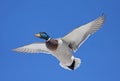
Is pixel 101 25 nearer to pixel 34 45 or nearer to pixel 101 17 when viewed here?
pixel 101 17

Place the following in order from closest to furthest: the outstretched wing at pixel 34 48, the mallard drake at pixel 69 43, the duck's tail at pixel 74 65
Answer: the mallard drake at pixel 69 43
the duck's tail at pixel 74 65
the outstretched wing at pixel 34 48

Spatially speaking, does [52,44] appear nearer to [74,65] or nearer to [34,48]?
[74,65]

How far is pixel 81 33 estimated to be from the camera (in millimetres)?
8711

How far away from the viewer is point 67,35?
342 inches

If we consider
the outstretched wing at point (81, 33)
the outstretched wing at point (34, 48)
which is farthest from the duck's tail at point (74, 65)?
the outstretched wing at point (34, 48)

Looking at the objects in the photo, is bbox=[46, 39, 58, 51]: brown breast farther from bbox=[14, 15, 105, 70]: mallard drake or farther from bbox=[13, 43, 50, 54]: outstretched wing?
bbox=[13, 43, 50, 54]: outstretched wing

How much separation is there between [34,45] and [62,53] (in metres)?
0.64

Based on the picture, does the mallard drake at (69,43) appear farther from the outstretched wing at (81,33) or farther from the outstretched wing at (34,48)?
the outstretched wing at (34,48)

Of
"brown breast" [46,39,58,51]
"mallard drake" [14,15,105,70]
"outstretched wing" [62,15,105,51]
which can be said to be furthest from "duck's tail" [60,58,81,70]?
"brown breast" [46,39,58,51]

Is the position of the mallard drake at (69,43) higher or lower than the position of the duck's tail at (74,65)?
higher

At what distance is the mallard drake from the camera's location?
28.0 feet

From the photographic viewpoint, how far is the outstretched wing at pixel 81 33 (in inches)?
336

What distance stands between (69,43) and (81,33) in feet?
0.63

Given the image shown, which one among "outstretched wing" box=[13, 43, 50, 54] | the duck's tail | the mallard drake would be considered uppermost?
"outstretched wing" box=[13, 43, 50, 54]
